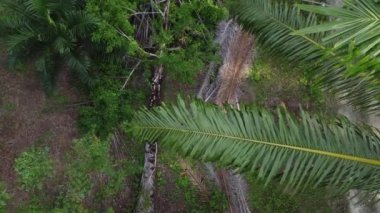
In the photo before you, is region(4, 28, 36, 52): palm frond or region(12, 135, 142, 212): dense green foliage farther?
region(12, 135, 142, 212): dense green foliage

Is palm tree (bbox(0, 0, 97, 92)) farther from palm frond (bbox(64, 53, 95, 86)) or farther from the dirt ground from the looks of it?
the dirt ground

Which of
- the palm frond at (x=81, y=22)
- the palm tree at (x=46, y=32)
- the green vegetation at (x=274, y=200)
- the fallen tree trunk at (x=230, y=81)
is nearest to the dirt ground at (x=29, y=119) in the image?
the palm tree at (x=46, y=32)

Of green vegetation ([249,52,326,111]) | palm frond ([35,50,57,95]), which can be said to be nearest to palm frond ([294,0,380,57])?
palm frond ([35,50,57,95])

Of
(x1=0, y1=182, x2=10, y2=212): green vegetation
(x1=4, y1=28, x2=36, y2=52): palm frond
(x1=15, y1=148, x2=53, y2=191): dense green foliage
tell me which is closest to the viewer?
(x1=4, y1=28, x2=36, y2=52): palm frond

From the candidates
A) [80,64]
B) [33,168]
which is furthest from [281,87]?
[33,168]

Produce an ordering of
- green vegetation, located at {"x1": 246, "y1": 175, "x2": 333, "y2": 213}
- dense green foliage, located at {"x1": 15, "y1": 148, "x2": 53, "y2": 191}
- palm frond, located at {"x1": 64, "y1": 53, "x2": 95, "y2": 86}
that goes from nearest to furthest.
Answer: palm frond, located at {"x1": 64, "y1": 53, "x2": 95, "y2": 86}
dense green foliage, located at {"x1": 15, "y1": 148, "x2": 53, "y2": 191}
green vegetation, located at {"x1": 246, "y1": 175, "x2": 333, "y2": 213}

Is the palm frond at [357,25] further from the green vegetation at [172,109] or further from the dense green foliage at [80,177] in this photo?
the dense green foliage at [80,177]

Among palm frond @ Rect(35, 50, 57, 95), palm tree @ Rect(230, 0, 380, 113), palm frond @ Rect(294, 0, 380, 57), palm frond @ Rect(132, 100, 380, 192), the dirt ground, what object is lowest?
the dirt ground

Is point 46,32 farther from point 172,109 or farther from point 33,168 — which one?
point 172,109
